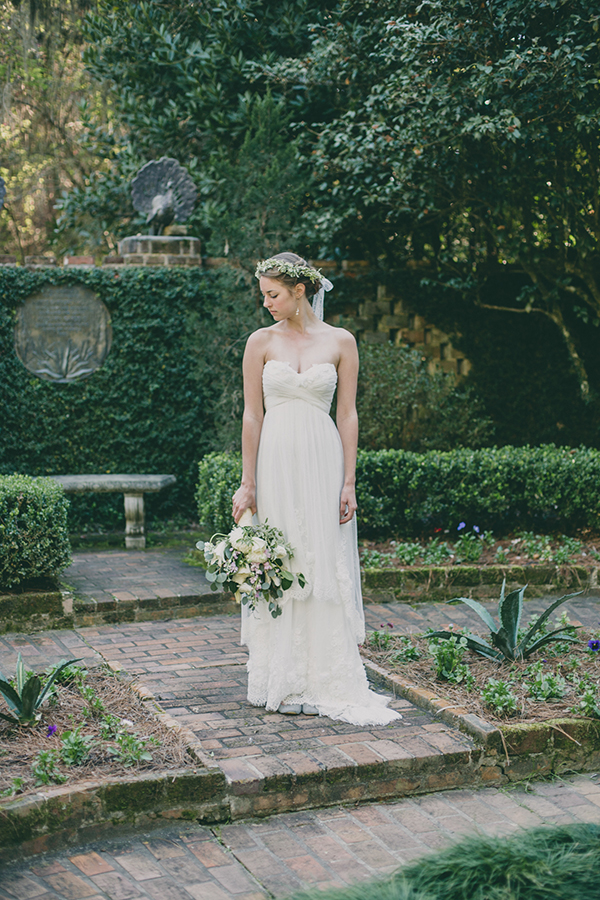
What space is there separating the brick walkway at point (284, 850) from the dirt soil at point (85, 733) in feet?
0.86

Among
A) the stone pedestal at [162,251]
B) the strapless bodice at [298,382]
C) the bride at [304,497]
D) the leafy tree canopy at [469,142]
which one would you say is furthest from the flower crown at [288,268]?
the stone pedestal at [162,251]

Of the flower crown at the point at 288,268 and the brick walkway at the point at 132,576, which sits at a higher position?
the flower crown at the point at 288,268

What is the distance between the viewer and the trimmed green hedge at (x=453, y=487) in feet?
24.0

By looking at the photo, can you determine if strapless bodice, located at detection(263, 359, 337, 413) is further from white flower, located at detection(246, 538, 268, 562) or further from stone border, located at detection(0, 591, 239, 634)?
stone border, located at detection(0, 591, 239, 634)

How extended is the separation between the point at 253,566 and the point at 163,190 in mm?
6269

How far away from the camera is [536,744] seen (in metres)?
3.71

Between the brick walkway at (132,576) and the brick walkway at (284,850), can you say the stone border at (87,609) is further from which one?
the brick walkway at (284,850)

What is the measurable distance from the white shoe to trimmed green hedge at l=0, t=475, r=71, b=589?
2.44 metres

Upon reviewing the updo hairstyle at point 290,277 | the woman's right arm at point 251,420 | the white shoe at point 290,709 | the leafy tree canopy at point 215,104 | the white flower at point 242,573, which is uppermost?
the leafy tree canopy at point 215,104

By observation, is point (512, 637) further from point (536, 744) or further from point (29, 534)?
point (29, 534)

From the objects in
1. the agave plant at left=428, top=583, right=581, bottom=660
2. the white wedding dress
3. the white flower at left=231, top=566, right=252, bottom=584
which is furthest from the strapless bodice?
the agave plant at left=428, top=583, right=581, bottom=660

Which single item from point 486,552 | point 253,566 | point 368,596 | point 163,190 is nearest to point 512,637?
point 253,566

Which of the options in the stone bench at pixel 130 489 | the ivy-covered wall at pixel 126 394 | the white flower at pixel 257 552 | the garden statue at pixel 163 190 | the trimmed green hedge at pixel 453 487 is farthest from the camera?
the garden statue at pixel 163 190

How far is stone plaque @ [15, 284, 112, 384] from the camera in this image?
844 cm
